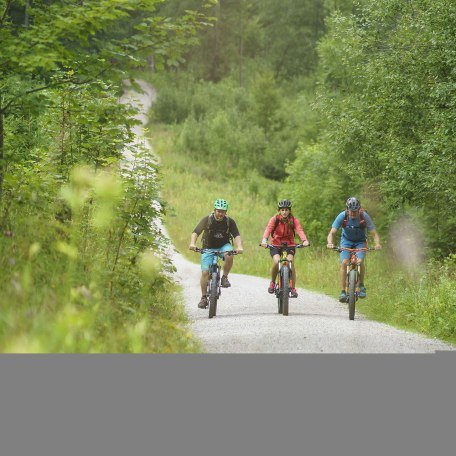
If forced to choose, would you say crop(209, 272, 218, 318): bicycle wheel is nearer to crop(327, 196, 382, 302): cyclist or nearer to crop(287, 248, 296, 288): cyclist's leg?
crop(287, 248, 296, 288): cyclist's leg

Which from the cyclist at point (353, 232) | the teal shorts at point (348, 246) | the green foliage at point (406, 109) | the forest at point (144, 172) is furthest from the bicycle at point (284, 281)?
the green foliage at point (406, 109)

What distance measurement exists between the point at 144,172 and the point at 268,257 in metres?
16.5

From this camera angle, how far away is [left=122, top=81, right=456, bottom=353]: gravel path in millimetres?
10328

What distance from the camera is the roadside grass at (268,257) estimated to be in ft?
45.5

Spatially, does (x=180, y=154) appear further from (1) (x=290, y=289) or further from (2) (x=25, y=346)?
(2) (x=25, y=346)

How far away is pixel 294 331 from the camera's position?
38.1 feet

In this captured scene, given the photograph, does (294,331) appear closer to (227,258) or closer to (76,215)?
(227,258)

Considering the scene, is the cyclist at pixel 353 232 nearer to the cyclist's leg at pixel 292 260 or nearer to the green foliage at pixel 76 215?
the cyclist's leg at pixel 292 260

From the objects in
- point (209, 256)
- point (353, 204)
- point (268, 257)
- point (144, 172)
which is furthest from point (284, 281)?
point (268, 257)

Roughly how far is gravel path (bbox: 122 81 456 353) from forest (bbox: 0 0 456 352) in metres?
0.69

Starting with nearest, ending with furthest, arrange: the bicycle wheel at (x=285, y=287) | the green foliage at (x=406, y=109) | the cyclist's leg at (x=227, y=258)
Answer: the cyclist's leg at (x=227, y=258), the bicycle wheel at (x=285, y=287), the green foliage at (x=406, y=109)

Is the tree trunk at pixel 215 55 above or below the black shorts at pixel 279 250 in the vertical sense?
above

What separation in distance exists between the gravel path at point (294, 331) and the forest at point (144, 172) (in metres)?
0.69

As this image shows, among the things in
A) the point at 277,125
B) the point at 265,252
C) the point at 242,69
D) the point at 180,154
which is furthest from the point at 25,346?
the point at 242,69
